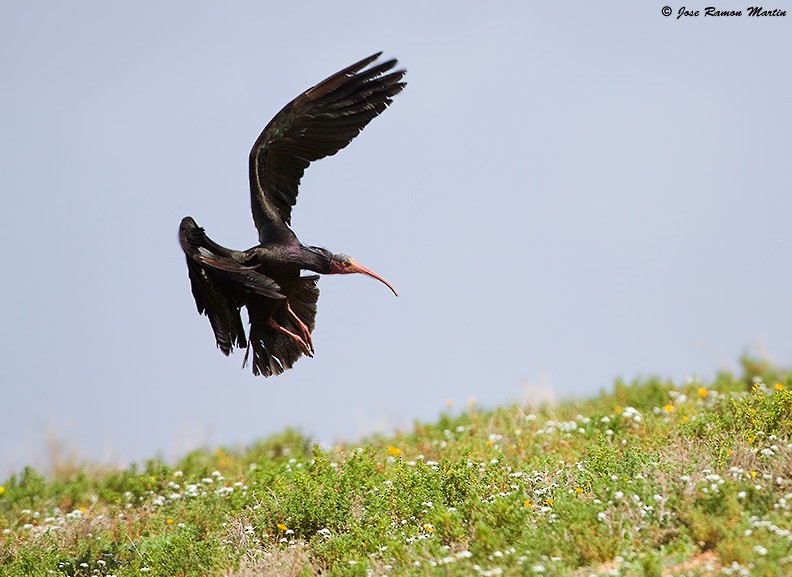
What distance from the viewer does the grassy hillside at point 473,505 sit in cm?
602

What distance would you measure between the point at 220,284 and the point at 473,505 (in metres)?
2.58

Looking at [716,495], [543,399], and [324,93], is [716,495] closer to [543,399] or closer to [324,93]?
[324,93]

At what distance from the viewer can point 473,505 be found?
6.69 m

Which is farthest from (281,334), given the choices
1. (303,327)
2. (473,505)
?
(473,505)

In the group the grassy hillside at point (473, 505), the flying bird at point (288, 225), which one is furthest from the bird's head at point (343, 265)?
A: the grassy hillside at point (473, 505)

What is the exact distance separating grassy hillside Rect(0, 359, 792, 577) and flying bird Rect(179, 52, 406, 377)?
1.17 meters

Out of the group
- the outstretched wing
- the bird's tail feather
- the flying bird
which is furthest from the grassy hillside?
the outstretched wing

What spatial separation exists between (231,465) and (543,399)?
345cm

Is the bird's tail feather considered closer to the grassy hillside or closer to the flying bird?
the flying bird

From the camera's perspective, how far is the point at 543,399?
11.5 m

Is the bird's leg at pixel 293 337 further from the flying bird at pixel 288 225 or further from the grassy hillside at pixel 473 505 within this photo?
the grassy hillside at pixel 473 505

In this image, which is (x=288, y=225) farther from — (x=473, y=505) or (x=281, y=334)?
(x=473, y=505)

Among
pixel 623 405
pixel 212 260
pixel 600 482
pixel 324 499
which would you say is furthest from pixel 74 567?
pixel 623 405

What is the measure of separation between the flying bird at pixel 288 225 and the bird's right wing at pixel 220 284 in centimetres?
1
